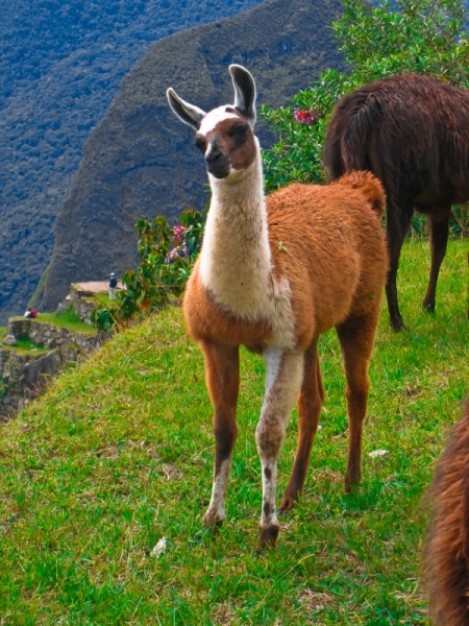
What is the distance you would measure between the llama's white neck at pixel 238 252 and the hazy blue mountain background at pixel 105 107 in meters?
22.2

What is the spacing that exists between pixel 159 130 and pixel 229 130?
29342mm

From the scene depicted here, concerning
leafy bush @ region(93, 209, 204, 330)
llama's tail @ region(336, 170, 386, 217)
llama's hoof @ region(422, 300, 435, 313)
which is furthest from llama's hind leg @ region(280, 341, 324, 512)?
leafy bush @ region(93, 209, 204, 330)

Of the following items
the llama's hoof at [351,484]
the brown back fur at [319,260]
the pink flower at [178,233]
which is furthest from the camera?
the pink flower at [178,233]

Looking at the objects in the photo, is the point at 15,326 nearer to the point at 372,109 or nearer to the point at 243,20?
the point at 372,109

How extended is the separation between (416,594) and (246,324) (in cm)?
127

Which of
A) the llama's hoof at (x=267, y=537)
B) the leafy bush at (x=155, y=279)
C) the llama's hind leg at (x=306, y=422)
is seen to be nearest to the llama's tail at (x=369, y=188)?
the llama's hind leg at (x=306, y=422)

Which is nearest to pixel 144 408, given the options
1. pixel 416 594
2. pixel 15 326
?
pixel 416 594

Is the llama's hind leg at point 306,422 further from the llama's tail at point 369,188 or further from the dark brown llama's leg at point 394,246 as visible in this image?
the dark brown llama's leg at point 394,246

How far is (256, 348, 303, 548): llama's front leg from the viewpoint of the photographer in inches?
183

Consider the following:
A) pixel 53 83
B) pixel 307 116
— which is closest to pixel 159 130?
pixel 53 83

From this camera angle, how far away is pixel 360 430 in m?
5.45

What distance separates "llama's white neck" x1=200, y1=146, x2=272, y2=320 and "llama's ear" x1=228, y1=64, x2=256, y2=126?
338 mm

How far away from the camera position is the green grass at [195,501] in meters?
4.36

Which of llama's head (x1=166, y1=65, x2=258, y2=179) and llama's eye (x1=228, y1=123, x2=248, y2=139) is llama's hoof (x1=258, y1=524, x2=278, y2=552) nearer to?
llama's head (x1=166, y1=65, x2=258, y2=179)
